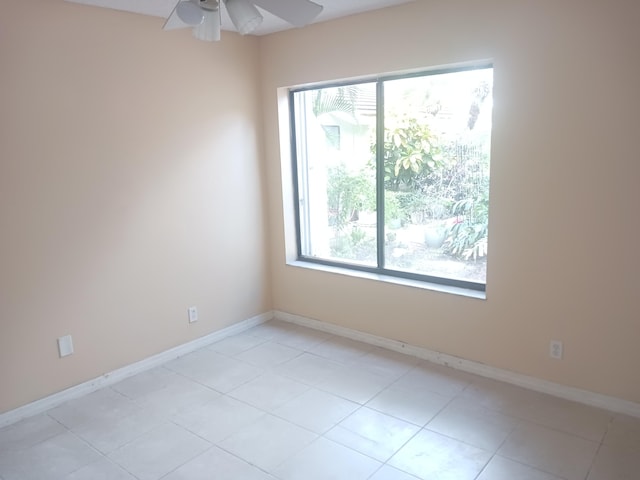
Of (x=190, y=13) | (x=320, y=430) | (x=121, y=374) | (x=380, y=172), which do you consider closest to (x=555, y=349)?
(x=320, y=430)

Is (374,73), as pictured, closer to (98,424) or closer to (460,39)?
(460,39)

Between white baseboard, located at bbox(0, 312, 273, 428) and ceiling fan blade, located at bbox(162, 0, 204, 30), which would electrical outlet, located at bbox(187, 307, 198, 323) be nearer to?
white baseboard, located at bbox(0, 312, 273, 428)

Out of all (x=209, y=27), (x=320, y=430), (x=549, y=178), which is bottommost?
(x=320, y=430)

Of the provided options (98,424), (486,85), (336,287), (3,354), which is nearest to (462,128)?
(486,85)

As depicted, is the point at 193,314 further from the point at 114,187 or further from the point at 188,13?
the point at 188,13

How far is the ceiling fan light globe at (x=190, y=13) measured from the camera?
1.90 m

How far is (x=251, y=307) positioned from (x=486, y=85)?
2.52 m

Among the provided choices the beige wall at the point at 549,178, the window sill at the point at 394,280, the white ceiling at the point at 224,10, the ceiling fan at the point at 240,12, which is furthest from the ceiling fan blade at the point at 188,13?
the window sill at the point at 394,280

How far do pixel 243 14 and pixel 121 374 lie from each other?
2.46 metres

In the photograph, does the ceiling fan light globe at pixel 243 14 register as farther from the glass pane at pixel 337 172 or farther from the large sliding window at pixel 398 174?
the glass pane at pixel 337 172

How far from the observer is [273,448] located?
2.46 m

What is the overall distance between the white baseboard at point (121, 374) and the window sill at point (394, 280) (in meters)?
0.63

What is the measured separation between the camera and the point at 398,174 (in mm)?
3512

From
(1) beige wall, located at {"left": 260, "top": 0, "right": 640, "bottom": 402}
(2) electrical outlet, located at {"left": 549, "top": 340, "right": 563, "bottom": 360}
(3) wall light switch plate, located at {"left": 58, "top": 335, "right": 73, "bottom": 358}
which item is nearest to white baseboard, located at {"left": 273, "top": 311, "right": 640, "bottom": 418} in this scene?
(1) beige wall, located at {"left": 260, "top": 0, "right": 640, "bottom": 402}
